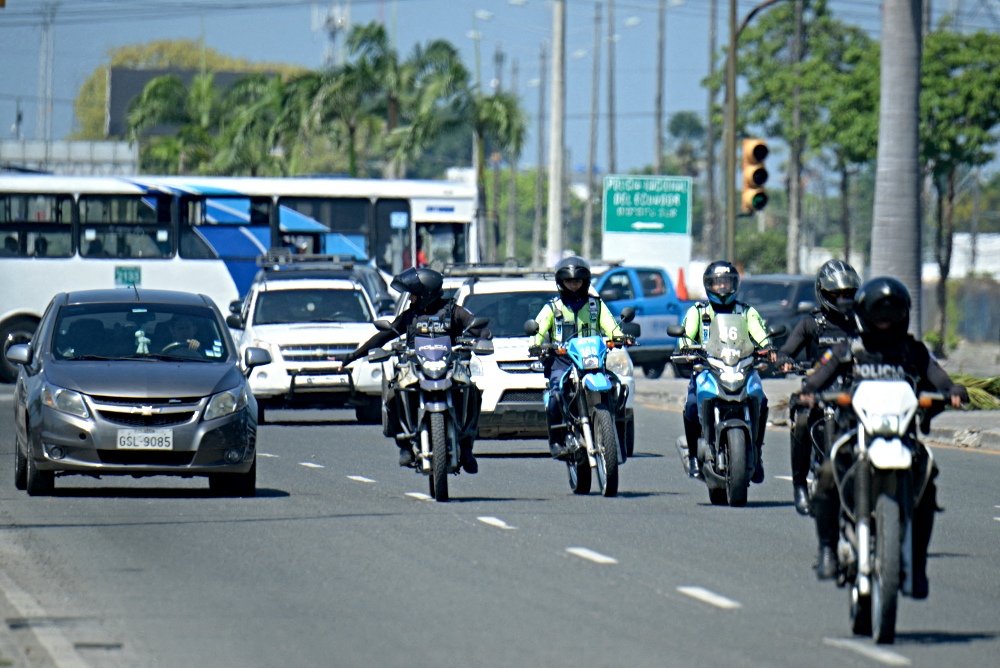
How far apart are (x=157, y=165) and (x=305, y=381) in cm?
5573

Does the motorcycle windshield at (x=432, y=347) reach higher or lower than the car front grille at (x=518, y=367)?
higher

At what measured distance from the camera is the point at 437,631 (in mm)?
7848

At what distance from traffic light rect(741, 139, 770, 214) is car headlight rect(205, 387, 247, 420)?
1186 cm

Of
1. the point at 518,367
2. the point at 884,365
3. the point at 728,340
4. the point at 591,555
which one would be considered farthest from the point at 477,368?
the point at 884,365

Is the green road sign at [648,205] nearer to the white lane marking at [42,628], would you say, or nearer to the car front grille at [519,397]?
the car front grille at [519,397]

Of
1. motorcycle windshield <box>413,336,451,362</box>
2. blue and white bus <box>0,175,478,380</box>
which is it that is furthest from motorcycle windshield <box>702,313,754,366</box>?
blue and white bus <box>0,175,478,380</box>

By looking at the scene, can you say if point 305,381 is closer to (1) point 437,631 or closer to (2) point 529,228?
(1) point 437,631

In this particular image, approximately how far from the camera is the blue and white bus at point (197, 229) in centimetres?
3133

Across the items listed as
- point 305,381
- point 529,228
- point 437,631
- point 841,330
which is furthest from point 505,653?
point 529,228

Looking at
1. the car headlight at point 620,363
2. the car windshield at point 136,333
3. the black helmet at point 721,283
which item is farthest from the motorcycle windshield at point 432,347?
the car headlight at point 620,363

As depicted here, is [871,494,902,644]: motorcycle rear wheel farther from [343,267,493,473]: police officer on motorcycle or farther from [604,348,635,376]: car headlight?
[604,348,635,376]: car headlight

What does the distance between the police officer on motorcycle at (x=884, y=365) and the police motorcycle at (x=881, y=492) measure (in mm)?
68

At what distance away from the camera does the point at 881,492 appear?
7336 mm

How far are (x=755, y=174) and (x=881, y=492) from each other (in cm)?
1672
